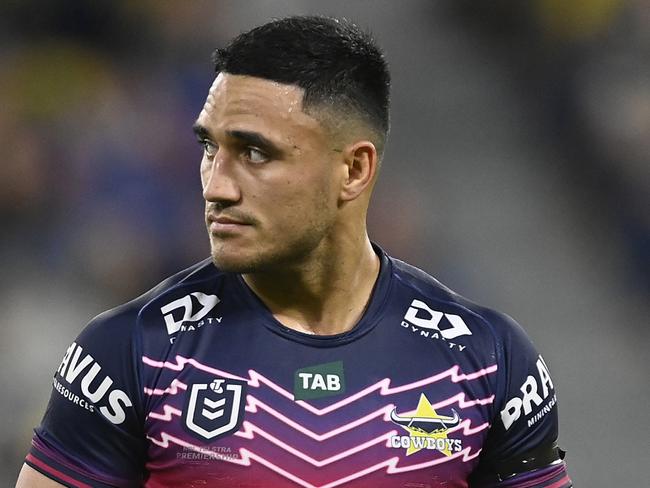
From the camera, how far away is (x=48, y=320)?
6441 millimetres

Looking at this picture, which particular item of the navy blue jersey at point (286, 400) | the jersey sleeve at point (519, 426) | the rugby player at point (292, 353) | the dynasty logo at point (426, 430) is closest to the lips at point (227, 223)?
the rugby player at point (292, 353)

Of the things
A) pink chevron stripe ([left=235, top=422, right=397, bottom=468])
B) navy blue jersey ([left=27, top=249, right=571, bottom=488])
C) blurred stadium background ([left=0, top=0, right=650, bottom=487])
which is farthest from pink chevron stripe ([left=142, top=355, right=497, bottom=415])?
blurred stadium background ([left=0, top=0, right=650, bottom=487])

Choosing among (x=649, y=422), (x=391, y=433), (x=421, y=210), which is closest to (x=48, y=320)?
(x=421, y=210)

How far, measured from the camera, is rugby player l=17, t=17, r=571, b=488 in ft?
9.82

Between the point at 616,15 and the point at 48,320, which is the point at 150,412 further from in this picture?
the point at 616,15

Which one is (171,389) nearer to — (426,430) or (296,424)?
(296,424)

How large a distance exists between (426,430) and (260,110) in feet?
2.89

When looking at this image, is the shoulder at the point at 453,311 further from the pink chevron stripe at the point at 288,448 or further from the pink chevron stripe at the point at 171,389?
the pink chevron stripe at the point at 171,389

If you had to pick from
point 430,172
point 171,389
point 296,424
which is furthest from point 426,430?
point 430,172

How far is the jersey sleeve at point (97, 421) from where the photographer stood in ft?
9.78

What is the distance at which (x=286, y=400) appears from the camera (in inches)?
120

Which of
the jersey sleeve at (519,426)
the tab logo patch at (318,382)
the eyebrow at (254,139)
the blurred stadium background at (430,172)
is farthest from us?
the blurred stadium background at (430,172)

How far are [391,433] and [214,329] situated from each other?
20.1 inches

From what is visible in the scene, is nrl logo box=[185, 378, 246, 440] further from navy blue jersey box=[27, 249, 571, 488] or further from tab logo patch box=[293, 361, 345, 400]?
tab logo patch box=[293, 361, 345, 400]
